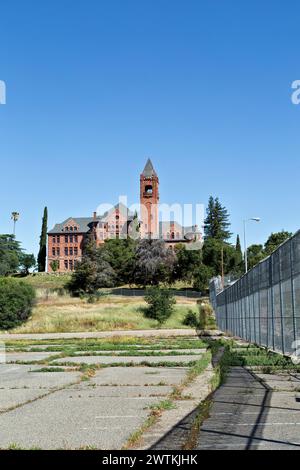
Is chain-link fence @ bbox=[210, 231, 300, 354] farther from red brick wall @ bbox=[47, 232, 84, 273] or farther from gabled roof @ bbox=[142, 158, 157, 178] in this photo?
gabled roof @ bbox=[142, 158, 157, 178]

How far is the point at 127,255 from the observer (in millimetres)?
100312

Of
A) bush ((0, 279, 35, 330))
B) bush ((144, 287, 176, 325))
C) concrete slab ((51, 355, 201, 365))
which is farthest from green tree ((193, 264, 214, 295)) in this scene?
concrete slab ((51, 355, 201, 365))

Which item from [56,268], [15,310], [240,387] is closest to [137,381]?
[240,387]

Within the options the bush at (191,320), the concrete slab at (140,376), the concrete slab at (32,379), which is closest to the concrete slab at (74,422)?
the concrete slab at (32,379)

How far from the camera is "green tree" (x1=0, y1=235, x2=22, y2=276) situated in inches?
4651

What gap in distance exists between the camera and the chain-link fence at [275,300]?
48.4 ft

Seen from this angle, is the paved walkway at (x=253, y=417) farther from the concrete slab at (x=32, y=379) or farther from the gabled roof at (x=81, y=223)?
the gabled roof at (x=81, y=223)

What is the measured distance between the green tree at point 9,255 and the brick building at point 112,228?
7953 mm

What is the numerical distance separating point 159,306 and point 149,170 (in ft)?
308

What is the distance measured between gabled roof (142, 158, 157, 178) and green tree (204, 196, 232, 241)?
16722 millimetres

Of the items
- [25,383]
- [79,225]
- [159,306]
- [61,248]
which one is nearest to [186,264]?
[159,306]

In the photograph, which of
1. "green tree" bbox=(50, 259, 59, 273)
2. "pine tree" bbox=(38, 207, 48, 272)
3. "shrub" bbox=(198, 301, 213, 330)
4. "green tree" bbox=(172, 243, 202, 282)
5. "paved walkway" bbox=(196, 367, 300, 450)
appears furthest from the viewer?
"pine tree" bbox=(38, 207, 48, 272)
